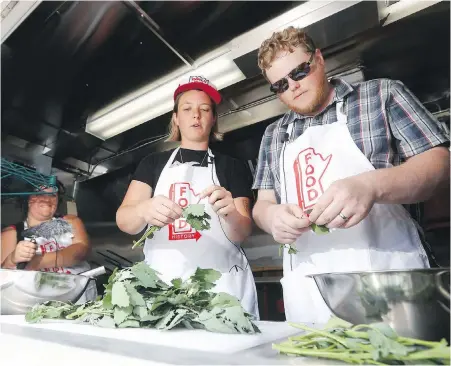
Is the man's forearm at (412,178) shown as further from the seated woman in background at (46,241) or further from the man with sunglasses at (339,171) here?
the seated woman in background at (46,241)

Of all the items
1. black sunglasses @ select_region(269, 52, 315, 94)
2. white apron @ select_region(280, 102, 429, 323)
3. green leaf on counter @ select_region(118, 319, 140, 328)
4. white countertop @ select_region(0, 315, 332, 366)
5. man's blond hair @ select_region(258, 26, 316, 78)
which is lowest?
white countertop @ select_region(0, 315, 332, 366)

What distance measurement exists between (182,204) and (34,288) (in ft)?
1.82

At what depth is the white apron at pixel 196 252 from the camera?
4.34 ft

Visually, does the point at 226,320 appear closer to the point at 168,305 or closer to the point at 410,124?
the point at 168,305

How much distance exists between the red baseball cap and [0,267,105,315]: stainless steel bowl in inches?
32.9

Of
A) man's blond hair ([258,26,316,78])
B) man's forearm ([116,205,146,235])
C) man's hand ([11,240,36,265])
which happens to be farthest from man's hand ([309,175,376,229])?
man's hand ([11,240,36,265])

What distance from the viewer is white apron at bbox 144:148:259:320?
132 cm

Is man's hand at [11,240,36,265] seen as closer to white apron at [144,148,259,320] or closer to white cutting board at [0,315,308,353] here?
white apron at [144,148,259,320]

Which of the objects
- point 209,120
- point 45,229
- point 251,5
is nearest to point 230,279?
point 209,120

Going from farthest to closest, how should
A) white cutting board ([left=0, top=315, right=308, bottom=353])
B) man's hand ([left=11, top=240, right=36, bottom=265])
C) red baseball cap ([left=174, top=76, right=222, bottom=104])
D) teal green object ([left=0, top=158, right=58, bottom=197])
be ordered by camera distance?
teal green object ([left=0, top=158, right=58, bottom=197]) → man's hand ([left=11, top=240, right=36, bottom=265]) → red baseball cap ([left=174, top=76, right=222, bottom=104]) → white cutting board ([left=0, top=315, right=308, bottom=353])

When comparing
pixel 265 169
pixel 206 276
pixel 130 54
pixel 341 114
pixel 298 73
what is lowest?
pixel 206 276

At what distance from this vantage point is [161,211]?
1151 millimetres

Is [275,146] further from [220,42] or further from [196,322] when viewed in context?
[196,322]

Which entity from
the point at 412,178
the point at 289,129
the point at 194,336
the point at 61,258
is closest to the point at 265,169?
the point at 289,129
